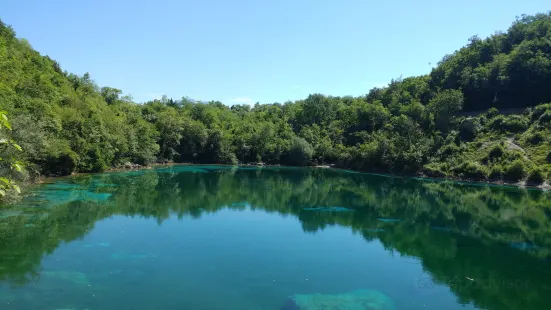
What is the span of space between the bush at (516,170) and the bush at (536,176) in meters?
1.25

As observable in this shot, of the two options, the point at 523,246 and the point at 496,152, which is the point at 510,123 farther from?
the point at 523,246

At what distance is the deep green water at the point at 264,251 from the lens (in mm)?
14188

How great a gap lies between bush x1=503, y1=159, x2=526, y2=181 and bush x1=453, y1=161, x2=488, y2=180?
9.97 feet

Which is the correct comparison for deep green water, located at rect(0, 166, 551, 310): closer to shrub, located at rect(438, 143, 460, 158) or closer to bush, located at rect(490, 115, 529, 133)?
shrub, located at rect(438, 143, 460, 158)

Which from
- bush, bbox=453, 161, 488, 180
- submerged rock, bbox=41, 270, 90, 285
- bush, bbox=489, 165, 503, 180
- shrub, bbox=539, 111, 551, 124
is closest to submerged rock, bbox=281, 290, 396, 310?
submerged rock, bbox=41, 270, 90, 285

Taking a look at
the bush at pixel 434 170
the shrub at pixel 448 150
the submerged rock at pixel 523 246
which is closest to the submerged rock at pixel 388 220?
the submerged rock at pixel 523 246

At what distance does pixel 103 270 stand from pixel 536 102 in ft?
241

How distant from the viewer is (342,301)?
14148mm

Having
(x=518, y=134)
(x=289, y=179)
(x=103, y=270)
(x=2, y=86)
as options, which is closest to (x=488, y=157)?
(x=518, y=134)

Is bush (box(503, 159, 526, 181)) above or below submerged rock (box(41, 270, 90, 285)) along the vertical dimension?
above

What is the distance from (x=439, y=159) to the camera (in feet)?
205

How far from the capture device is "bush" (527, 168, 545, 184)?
49.1 m

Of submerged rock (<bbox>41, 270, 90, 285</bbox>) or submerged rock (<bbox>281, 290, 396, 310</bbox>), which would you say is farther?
submerged rock (<bbox>41, 270, 90, 285</bbox>)

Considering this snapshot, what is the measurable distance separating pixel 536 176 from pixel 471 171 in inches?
328
